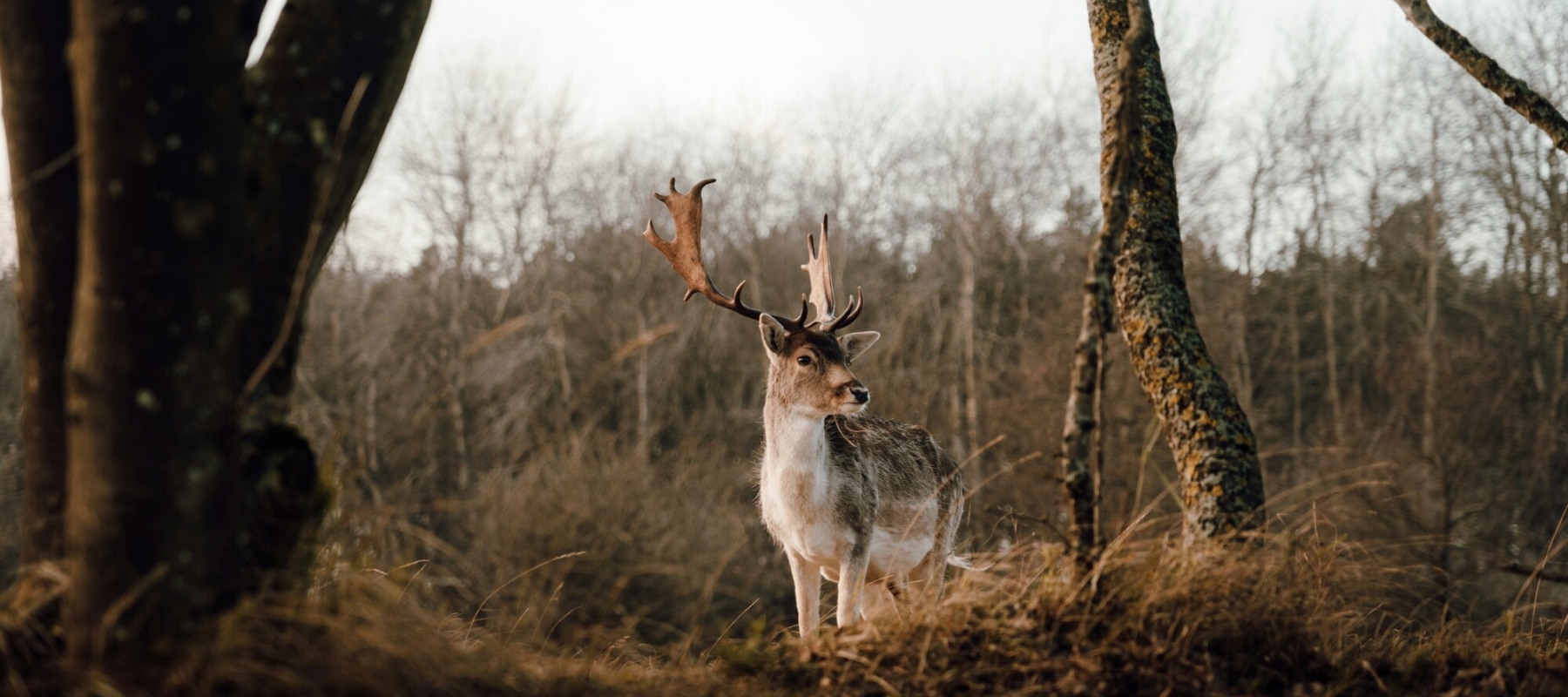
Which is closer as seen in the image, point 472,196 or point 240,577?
point 240,577

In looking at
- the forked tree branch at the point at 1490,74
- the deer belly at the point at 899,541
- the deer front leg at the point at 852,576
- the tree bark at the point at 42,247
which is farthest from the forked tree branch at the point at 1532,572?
the tree bark at the point at 42,247

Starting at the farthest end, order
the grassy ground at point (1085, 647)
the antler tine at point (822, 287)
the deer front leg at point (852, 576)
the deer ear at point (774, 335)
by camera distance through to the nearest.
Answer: the antler tine at point (822, 287) → the deer ear at point (774, 335) → the deer front leg at point (852, 576) → the grassy ground at point (1085, 647)

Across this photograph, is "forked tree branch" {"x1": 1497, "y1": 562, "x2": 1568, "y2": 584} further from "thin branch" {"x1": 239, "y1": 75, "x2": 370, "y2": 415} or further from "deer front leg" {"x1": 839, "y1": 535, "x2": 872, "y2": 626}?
"thin branch" {"x1": 239, "y1": 75, "x2": 370, "y2": 415}

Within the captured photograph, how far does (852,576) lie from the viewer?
23.6 feet

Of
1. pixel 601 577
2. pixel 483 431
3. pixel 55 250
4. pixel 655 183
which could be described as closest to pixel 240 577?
pixel 55 250

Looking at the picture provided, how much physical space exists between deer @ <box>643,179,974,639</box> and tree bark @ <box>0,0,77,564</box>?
3.87 metres

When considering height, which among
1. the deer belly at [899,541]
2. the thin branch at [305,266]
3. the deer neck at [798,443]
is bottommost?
the deer belly at [899,541]

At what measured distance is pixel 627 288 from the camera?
3984 cm

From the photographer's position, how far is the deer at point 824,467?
7.19 metres

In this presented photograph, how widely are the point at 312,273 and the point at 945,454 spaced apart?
586 centimetres

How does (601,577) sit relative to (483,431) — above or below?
below

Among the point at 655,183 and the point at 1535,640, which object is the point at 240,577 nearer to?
the point at 1535,640

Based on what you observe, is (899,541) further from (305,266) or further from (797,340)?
(305,266)

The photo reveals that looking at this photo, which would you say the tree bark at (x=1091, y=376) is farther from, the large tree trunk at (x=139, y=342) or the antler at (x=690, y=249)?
the antler at (x=690, y=249)
